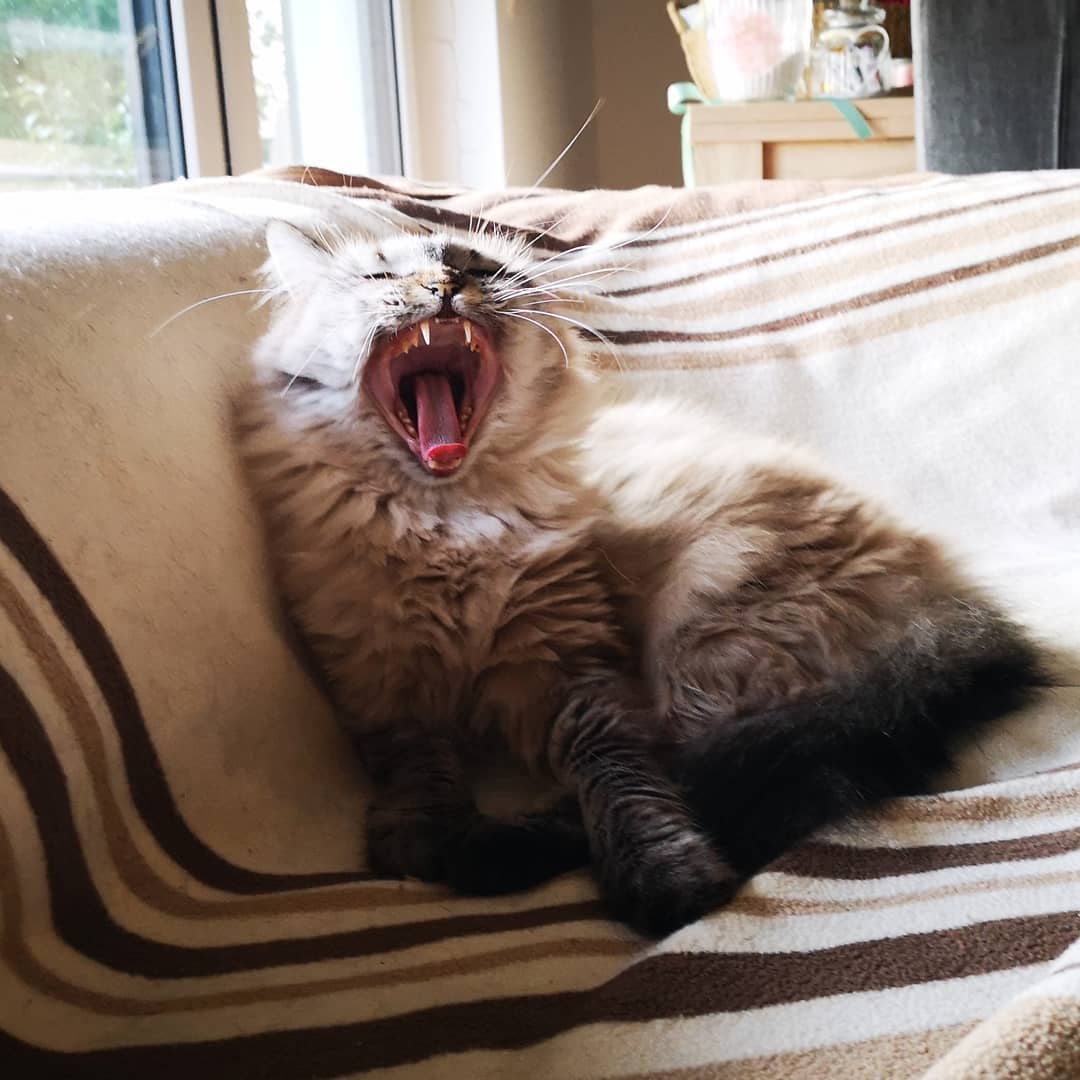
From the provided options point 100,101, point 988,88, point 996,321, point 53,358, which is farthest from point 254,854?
point 988,88

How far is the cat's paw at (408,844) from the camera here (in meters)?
0.91

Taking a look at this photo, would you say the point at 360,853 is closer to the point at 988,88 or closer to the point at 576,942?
the point at 576,942

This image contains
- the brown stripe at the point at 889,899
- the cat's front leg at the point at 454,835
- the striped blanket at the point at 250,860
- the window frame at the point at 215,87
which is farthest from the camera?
the window frame at the point at 215,87

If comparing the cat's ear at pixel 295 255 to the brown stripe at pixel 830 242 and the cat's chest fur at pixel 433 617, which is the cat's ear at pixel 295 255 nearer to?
the cat's chest fur at pixel 433 617

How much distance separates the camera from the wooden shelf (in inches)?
98.6

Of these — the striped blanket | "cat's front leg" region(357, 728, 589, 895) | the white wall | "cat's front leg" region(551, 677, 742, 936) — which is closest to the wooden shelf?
the white wall

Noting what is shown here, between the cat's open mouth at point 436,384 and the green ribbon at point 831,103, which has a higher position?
the green ribbon at point 831,103

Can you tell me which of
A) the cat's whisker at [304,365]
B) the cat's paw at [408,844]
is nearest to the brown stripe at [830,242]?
the cat's whisker at [304,365]

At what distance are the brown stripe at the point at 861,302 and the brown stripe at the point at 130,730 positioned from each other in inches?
42.2

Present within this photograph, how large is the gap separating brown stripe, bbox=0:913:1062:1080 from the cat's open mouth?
0.57 metres

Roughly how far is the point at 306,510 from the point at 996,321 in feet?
3.81

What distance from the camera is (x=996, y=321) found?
66.2 inches

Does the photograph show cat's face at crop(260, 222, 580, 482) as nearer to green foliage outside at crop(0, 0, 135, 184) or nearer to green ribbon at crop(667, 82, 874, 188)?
green foliage outside at crop(0, 0, 135, 184)

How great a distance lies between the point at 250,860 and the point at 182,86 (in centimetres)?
167
